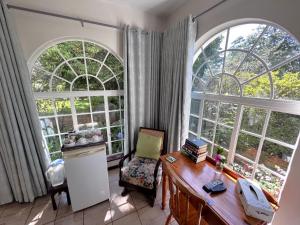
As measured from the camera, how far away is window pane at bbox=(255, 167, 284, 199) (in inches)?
49.5

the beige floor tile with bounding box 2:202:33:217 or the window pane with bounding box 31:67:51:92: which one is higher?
the window pane with bounding box 31:67:51:92

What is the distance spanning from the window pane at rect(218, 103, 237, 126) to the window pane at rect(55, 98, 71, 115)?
2083 mm

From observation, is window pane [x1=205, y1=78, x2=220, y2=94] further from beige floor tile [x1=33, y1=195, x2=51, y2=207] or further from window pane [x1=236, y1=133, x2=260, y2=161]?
beige floor tile [x1=33, y1=195, x2=51, y2=207]

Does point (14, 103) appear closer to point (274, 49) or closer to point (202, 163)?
point (202, 163)

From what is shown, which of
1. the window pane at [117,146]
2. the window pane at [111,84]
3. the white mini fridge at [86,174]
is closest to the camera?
the white mini fridge at [86,174]

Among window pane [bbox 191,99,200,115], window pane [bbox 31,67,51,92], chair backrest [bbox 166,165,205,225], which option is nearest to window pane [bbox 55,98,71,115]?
window pane [bbox 31,67,51,92]

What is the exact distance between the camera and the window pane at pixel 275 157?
1.18m

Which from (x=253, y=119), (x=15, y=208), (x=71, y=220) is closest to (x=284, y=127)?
(x=253, y=119)

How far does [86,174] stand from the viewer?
1.58 metres

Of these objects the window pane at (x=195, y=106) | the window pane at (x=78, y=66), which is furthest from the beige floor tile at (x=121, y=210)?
the window pane at (x=78, y=66)

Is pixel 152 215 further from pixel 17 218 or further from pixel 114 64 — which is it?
pixel 114 64

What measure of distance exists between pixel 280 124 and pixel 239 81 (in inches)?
21.5

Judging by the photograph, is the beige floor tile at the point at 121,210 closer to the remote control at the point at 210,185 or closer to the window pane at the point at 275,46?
the remote control at the point at 210,185

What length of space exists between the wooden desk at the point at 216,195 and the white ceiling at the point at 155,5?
2059 mm
